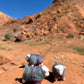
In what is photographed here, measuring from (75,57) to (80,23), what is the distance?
12.7m

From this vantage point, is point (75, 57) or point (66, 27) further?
point (66, 27)

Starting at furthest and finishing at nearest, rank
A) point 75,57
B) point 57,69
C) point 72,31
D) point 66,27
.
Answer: point 66,27
point 72,31
point 75,57
point 57,69

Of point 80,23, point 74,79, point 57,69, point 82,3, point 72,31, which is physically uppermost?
point 82,3

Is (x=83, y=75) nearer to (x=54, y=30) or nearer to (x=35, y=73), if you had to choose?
(x=35, y=73)

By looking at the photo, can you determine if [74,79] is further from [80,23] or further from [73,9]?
[73,9]

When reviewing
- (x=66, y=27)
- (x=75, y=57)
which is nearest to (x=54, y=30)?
(x=66, y=27)

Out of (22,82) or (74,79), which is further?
(74,79)

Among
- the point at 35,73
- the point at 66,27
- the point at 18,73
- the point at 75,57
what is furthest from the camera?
the point at 66,27

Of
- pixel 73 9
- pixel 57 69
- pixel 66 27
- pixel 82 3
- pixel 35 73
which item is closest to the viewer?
pixel 35 73

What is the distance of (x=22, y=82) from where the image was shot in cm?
291

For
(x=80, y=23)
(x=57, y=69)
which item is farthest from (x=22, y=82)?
(x=80, y=23)

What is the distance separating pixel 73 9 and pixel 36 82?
21227 millimetres

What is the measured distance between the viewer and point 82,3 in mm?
23250

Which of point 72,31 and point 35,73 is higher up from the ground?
point 72,31
